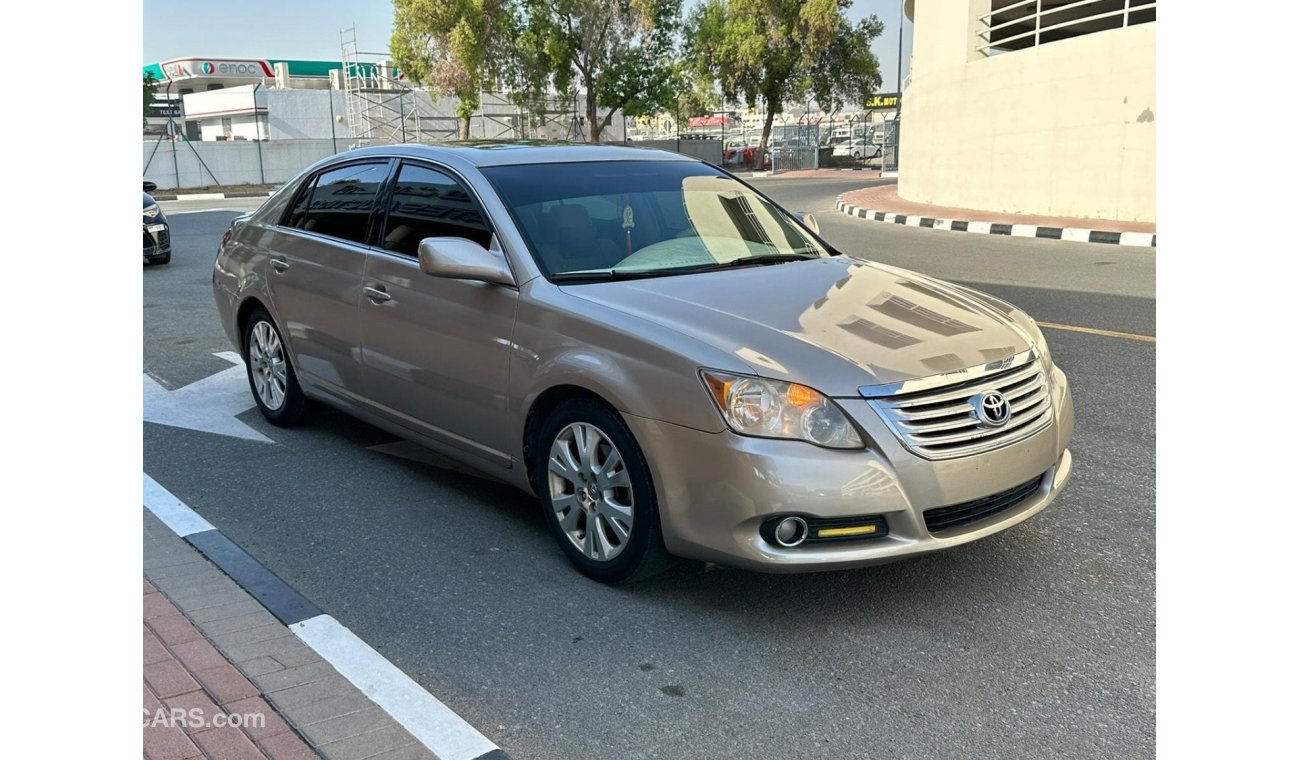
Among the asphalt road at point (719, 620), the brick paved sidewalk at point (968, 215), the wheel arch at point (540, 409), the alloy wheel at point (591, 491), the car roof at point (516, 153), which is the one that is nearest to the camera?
the asphalt road at point (719, 620)

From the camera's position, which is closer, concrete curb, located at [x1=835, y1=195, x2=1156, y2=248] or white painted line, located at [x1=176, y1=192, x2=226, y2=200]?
concrete curb, located at [x1=835, y1=195, x2=1156, y2=248]

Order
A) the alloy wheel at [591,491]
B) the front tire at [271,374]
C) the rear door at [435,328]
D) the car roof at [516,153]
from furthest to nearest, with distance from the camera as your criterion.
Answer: the front tire at [271,374] → the car roof at [516,153] → the rear door at [435,328] → the alloy wheel at [591,491]

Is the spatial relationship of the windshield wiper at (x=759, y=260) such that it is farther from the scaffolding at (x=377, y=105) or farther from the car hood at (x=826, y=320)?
the scaffolding at (x=377, y=105)

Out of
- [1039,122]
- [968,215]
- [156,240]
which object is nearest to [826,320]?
[156,240]

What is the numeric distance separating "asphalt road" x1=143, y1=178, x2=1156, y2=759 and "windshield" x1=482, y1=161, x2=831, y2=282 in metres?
1.16

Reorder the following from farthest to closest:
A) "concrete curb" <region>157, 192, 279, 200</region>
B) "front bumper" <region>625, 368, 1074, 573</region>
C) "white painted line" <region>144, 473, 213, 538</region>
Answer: "concrete curb" <region>157, 192, 279, 200</region>, "white painted line" <region>144, 473, 213, 538</region>, "front bumper" <region>625, 368, 1074, 573</region>

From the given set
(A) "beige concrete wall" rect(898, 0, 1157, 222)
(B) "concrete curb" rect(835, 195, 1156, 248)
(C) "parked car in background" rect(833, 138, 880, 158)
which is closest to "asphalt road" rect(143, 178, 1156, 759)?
(B) "concrete curb" rect(835, 195, 1156, 248)

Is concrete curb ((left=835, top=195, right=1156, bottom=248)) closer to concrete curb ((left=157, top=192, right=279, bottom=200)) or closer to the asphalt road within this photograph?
the asphalt road

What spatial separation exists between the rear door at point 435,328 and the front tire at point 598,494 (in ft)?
1.11

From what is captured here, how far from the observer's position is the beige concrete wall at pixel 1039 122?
53.3ft

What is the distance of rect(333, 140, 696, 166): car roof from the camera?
15.7 ft

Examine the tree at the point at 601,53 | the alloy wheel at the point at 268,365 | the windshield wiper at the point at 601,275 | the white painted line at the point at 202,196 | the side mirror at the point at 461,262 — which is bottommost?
the alloy wheel at the point at 268,365

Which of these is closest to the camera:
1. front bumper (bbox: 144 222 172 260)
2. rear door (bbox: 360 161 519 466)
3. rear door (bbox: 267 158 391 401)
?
rear door (bbox: 360 161 519 466)

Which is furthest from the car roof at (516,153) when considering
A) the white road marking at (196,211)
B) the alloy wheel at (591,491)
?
the white road marking at (196,211)
